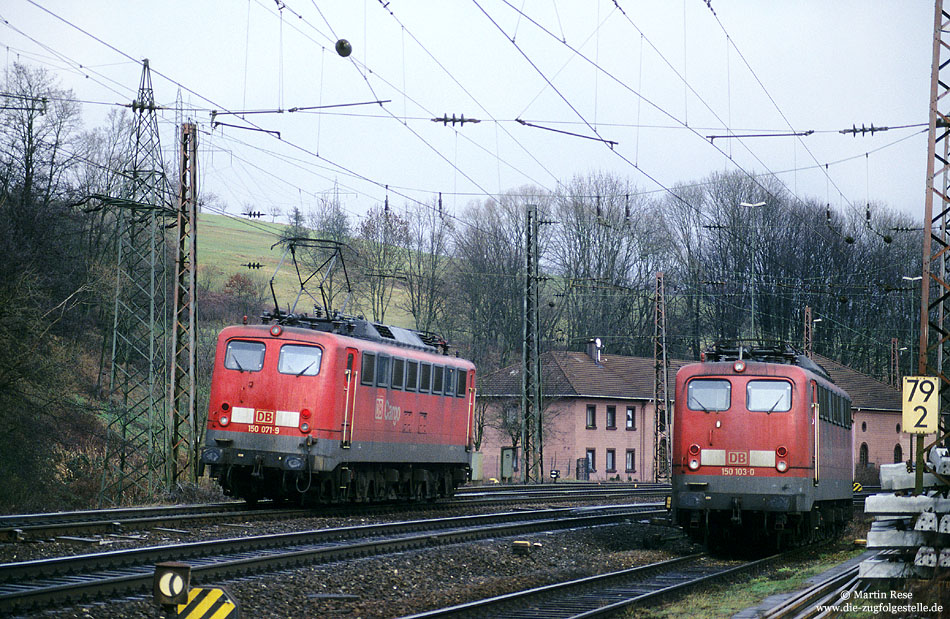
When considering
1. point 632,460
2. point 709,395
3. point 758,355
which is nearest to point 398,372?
point 709,395

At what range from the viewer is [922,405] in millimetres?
12984

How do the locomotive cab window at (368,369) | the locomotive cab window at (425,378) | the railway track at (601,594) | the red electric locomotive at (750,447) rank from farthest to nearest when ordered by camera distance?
the locomotive cab window at (425,378)
the locomotive cab window at (368,369)
the red electric locomotive at (750,447)
the railway track at (601,594)

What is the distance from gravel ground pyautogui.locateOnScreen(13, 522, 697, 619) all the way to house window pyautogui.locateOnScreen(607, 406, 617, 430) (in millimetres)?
40485

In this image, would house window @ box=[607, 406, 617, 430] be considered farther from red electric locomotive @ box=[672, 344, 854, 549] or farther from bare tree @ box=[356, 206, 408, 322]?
red electric locomotive @ box=[672, 344, 854, 549]

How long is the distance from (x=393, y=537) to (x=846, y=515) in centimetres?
1196

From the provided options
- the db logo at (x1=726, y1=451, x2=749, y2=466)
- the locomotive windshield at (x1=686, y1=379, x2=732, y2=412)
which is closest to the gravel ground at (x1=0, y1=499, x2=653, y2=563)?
the locomotive windshield at (x1=686, y1=379, x2=732, y2=412)

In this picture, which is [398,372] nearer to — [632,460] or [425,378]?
[425,378]

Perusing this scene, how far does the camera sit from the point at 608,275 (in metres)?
64.7

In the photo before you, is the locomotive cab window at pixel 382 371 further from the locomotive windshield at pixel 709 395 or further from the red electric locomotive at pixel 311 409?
the locomotive windshield at pixel 709 395

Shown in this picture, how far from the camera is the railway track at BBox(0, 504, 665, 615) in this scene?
10.0m

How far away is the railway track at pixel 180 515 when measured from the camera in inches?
556

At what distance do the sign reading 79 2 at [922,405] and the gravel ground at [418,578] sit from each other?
4804 millimetres

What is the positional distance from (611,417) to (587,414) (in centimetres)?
223

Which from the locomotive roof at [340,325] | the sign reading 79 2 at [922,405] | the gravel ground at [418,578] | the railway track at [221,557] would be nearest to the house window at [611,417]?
the locomotive roof at [340,325]
